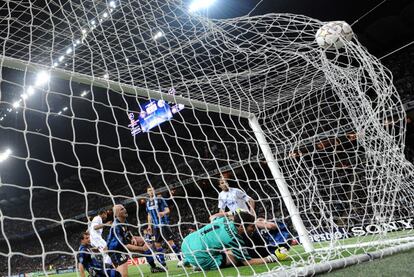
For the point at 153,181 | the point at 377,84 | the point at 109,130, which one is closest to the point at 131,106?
the point at 109,130

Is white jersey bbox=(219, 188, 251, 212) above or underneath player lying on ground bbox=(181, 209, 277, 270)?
underneath

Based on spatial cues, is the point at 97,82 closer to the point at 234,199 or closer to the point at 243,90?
the point at 243,90

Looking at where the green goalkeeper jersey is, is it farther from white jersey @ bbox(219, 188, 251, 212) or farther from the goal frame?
white jersey @ bbox(219, 188, 251, 212)

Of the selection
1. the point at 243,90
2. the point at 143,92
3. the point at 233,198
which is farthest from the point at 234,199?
the point at 143,92

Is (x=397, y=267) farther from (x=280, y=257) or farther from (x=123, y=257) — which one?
(x=123, y=257)

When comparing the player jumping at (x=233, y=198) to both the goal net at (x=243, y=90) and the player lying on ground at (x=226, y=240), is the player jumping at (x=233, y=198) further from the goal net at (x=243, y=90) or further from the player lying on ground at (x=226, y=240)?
the player lying on ground at (x=226, y=240)

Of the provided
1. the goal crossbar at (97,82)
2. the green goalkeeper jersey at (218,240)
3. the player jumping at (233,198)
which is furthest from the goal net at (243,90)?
the player jumping at (233,198)

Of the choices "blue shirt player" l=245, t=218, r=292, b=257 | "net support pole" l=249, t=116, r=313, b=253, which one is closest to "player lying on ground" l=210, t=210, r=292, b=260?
"blue shirt player" l=245, t=218, r=292, b=257

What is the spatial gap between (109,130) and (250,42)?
566 inches

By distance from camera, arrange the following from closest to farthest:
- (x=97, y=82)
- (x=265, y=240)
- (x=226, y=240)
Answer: (x=97, y=82) → (x=226, y=240) → (x=265, y=240)

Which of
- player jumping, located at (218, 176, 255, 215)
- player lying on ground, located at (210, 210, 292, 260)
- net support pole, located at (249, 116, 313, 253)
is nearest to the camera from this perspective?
player lying on ground, located at (210, 210, 292, 260)

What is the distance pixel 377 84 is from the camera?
3203mm

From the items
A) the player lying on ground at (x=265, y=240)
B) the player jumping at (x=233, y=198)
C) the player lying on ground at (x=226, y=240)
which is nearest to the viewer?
the player lying on ground at (x=226, y=240)

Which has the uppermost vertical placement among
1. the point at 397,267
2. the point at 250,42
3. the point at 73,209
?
the point at 250,42
